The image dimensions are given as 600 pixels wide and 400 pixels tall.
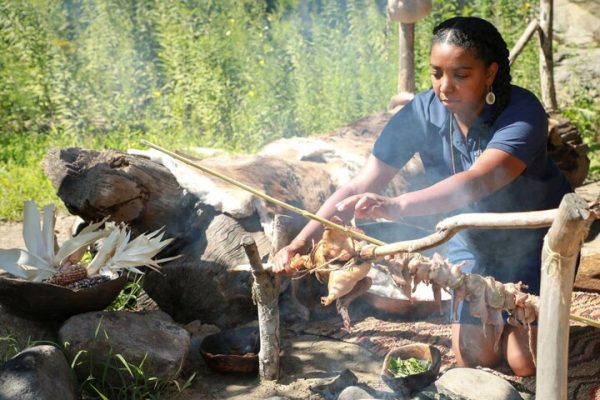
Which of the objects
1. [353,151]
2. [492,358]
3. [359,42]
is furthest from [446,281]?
[359,42]

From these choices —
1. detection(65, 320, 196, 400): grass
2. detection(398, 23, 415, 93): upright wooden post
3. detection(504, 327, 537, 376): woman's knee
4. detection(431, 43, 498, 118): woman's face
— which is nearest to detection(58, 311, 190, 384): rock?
detection(65, 320, 196, 400): grass

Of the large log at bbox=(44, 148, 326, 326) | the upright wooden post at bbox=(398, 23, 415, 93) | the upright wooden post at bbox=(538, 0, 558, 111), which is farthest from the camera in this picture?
the upright wooden post at bbox=(538, 0, 558, 111)

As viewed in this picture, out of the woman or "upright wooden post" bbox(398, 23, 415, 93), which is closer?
the woman

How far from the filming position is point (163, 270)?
187 inches

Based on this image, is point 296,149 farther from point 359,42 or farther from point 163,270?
point 359,42

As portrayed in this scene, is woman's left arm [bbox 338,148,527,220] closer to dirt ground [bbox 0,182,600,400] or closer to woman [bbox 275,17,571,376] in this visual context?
woman [bbox 275,17,571,376]

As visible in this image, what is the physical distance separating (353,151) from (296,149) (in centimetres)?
46

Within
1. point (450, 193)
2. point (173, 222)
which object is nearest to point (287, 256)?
point (450, 193)

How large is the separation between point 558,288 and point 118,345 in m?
2.22

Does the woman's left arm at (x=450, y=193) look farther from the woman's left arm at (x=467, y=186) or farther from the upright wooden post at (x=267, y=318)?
the upright wooden post at (x=267, y=318)

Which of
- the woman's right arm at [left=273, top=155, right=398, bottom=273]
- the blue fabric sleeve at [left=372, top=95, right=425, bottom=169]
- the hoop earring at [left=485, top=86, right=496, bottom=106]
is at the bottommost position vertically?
the woman's right arm at [left=273, top=155, right=398, bottom=273]

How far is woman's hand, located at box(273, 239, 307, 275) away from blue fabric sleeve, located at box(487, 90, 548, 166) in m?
1.08

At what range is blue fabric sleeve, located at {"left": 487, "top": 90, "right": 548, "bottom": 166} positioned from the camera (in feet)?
11.6

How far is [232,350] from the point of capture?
4.22 m
